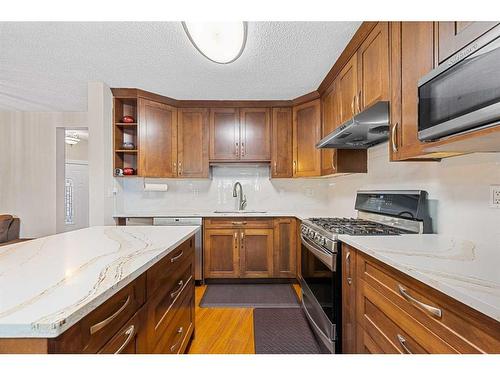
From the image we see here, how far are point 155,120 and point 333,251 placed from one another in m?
2.58

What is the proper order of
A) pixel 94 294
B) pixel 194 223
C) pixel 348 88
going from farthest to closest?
1. pixel 194 223
2. pixel 348 88
3. pixel 94 294

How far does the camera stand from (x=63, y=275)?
768mm

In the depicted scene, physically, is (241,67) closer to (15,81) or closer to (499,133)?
(499,133)

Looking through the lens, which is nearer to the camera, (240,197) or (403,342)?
(403,342)

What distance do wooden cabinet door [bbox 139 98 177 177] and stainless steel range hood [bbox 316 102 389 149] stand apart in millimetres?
1876

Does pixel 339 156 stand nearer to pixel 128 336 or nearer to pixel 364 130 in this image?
pixel 364 130

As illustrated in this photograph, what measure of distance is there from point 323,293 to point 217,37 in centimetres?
178

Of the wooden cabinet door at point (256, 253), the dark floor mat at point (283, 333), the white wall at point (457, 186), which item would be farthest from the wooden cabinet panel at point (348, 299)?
the wooden cabinet door at point (256, 253)

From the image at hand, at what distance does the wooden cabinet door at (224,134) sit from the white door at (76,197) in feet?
13.2

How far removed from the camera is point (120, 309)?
784mm

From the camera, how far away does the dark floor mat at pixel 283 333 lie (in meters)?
1.80

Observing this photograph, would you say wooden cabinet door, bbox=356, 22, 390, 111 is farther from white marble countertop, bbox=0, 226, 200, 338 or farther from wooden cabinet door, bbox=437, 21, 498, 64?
white marble countertop, bbox=0, 226, 200, 338

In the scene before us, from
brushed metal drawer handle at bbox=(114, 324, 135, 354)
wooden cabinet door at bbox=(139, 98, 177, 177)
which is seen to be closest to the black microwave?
brushed metal drawer handle at bbox=(114, 324, 135, 354)

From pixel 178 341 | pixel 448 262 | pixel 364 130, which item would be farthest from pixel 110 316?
pixel 364 130
